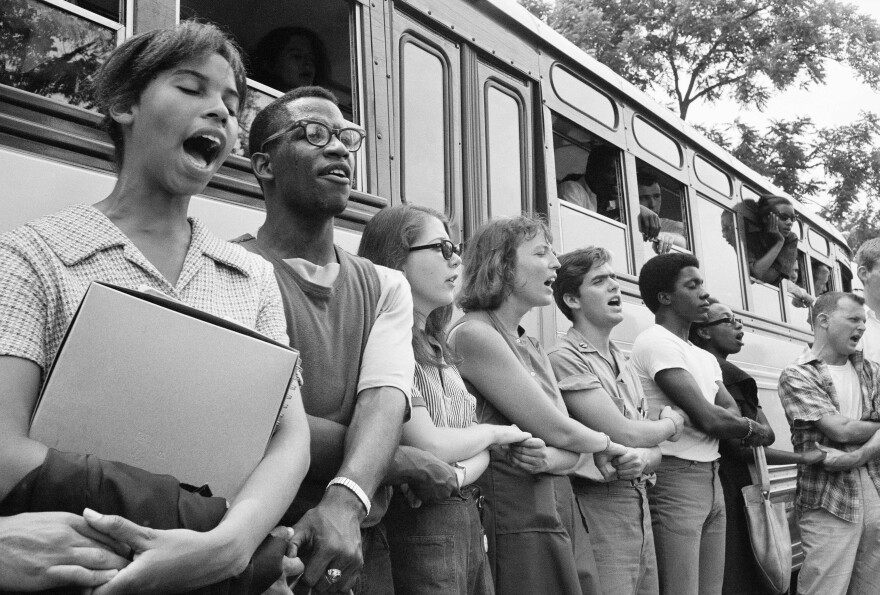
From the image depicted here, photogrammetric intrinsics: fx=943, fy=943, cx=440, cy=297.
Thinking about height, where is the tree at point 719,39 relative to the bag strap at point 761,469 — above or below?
above

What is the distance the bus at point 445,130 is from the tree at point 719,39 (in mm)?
12557

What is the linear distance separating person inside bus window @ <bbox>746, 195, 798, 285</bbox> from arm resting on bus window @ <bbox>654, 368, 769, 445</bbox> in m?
4.47

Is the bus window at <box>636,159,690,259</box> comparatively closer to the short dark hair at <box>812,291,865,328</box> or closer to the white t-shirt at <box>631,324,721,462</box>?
the short dark hair at <box>812,291,865,328</box>

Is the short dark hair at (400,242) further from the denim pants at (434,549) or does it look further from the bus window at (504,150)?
the bus window at (504,150)

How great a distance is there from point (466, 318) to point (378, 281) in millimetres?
958

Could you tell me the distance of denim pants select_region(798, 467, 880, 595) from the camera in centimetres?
479

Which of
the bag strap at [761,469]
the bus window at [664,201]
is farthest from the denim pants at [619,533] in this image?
the bus window at [664,201]

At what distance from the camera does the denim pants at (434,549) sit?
7.66 ft

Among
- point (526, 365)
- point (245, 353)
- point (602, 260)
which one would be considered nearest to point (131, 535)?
point (245, 353)

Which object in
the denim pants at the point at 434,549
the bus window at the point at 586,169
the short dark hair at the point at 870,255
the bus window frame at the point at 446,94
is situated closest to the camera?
the denim pants at the point at 434,549

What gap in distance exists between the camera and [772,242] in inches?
341

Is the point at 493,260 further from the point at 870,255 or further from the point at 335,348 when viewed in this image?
the point at 870,255

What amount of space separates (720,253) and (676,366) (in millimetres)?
3752

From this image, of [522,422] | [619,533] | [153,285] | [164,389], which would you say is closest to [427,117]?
[522,422]
